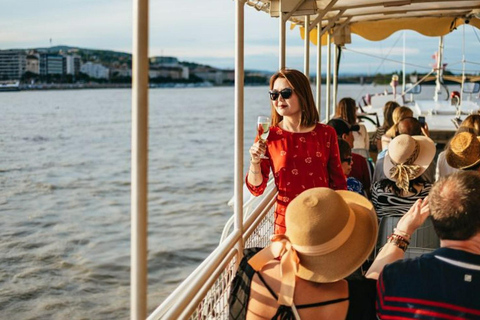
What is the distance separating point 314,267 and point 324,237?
3.3 inches

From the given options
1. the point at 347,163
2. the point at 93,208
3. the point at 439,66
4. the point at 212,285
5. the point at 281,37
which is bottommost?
the point at 93,208

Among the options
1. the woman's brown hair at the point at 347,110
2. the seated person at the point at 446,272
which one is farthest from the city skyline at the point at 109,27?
the seated person at the point at 446,272

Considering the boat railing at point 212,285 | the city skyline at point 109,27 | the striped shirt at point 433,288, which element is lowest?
the boat railing at point 212,285

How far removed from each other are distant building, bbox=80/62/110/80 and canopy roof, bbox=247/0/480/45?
29.3 ft

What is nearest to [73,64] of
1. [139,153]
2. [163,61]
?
[163,61]

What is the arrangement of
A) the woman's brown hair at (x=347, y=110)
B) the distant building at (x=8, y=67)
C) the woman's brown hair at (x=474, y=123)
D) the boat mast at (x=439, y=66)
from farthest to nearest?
the boat mast at (x=439, y=66) < the woman's brown hair at (x=347, y=110) < the woman's brown hair at (x=474, y=123) < the distant building at (x=8, y=67)

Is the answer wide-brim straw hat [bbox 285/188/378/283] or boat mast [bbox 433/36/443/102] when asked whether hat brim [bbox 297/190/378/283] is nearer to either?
wide-brim straw hat [bbox 285/188/378/283]

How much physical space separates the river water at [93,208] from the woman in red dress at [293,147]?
7.95ft

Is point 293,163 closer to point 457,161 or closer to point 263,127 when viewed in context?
point 263,127

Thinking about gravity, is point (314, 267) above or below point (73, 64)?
below

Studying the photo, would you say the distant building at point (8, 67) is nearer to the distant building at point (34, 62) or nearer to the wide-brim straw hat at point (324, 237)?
the wide-brim straw hat at point (324, 237)

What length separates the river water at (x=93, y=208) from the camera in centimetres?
1644

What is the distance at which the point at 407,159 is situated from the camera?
302 centimetres

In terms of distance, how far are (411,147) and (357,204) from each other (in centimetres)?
137
